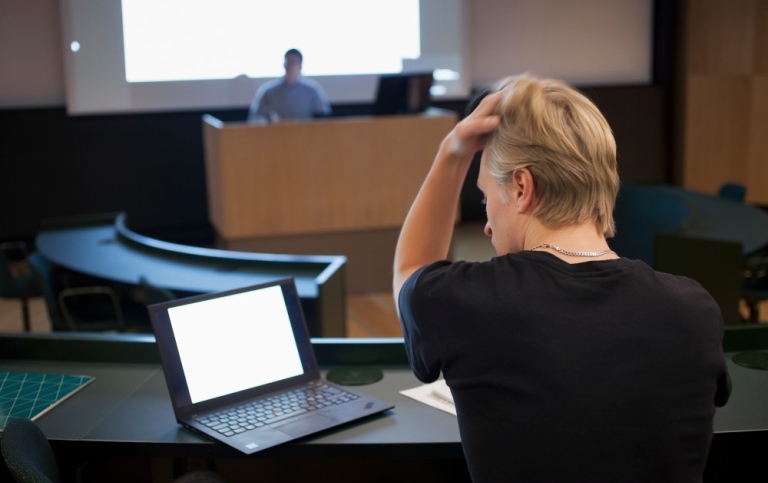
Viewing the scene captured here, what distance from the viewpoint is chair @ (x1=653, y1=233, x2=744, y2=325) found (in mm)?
3375

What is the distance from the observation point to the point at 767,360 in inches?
78.6

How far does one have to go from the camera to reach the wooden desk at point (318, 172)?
5855 mm

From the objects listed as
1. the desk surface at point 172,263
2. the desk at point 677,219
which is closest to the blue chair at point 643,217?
the desk at point 677,219

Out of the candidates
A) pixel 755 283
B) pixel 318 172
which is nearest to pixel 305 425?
pixel 755 283

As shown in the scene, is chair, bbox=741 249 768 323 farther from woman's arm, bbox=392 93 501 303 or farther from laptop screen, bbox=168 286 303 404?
woman's arm, bbox=392 93 501 303

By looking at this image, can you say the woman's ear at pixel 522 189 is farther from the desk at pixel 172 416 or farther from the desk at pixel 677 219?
the desk at pixel 677 219

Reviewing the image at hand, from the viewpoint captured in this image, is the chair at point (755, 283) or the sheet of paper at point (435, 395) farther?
the chair at point (755, 283)

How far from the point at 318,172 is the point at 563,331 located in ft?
16.2


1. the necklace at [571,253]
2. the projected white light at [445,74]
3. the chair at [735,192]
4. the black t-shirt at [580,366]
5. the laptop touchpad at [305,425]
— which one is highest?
the projected white light at [445,74]

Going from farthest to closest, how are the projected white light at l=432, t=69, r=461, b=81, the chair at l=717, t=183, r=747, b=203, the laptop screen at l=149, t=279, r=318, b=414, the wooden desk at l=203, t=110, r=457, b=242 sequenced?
the projected white light at l=432, t=69, r=461, b=81 → the wooden desk at l=203, t=110, r=457, b=242 → the chair at l=717, t=183, r=747, b=203 → the laptop screen at l=149, t=279, r=318, b=414

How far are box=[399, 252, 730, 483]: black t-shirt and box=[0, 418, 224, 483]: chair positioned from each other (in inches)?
24.8

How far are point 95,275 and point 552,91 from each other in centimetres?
312

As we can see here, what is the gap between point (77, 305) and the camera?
4.19 meters

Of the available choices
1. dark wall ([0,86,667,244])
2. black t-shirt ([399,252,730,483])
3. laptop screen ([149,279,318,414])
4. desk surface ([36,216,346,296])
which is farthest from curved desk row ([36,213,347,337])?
dark wall ([0,86,667,244])
